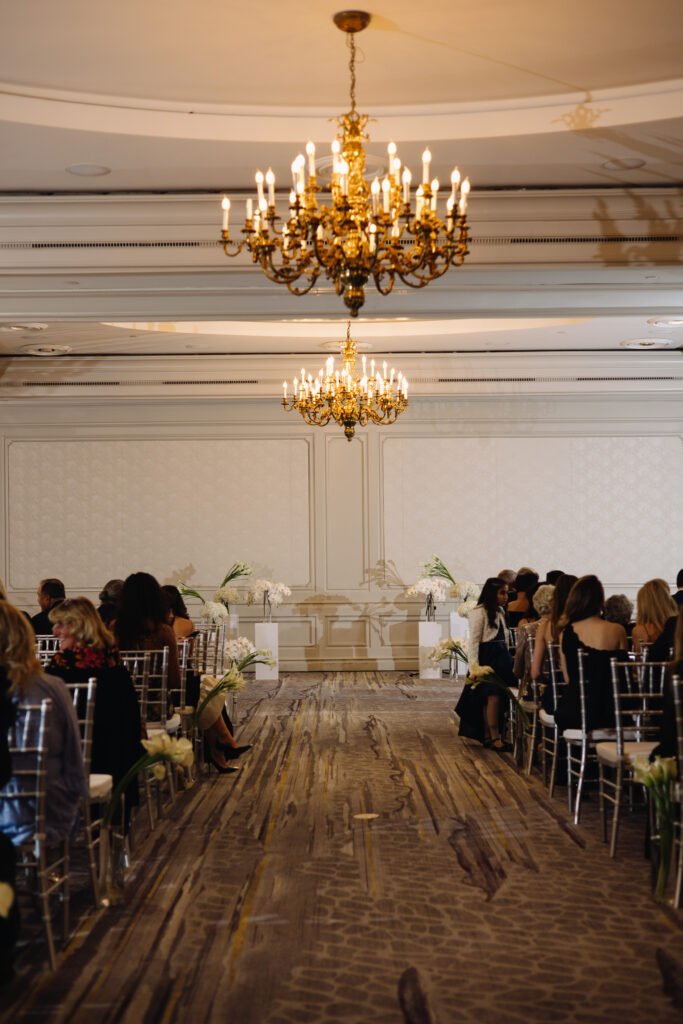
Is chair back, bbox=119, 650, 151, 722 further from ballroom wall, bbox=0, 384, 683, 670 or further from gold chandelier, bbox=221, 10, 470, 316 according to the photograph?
ballroom wall, bbox=0, 384, 683, 670

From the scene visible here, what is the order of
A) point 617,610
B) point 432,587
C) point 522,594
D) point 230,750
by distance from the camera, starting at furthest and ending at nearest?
point 432,587
point 522,594
point 230,750
point 617,610

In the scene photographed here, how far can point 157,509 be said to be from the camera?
540 inches

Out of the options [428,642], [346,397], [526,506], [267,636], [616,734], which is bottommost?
[428,642]

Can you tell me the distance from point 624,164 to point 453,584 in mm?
7479

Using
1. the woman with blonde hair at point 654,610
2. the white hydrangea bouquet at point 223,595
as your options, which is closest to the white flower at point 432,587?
the white hydrangea bouquet at point 223,595

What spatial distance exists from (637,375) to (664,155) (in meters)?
7.27

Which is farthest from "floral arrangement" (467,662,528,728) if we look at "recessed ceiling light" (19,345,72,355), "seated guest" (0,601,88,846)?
"recessed ceiling light" (19,345,72,355)

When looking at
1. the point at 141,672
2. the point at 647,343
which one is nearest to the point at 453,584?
the point at 647,343

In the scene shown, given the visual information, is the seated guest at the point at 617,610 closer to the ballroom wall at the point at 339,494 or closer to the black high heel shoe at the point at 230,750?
the black high heel shoe at the point at 230,750

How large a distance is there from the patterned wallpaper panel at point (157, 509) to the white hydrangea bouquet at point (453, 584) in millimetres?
1688

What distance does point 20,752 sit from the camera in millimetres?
3670

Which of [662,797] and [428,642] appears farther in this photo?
[428,642]

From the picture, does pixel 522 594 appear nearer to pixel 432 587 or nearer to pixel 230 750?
pixel 230 750

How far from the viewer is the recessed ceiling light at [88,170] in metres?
6.42
